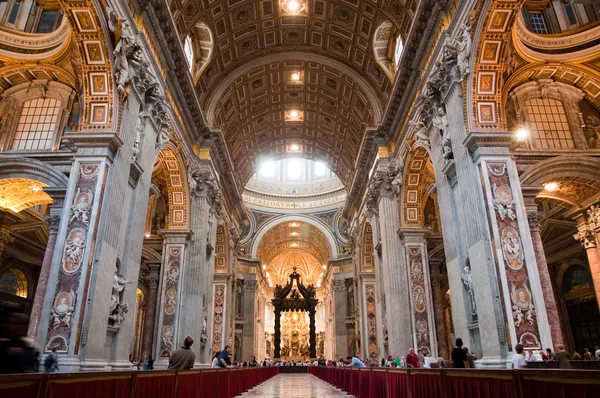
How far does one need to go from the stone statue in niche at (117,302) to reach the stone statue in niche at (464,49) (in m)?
8.82

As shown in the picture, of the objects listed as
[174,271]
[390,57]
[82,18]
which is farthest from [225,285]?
[82,18]

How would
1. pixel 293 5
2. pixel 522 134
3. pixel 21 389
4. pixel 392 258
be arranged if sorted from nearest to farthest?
pixel 21 389 → pixel 522 134 → pixel 392 258 → pixel 293 5

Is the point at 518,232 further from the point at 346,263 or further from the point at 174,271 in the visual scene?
the point at 346,263

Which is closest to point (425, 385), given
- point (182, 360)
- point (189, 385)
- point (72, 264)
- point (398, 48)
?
point (189, 385)

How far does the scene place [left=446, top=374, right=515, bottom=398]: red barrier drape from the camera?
10.7ft

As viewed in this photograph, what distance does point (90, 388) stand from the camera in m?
3.60

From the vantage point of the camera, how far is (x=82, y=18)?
338 inches

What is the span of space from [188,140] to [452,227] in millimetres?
9970

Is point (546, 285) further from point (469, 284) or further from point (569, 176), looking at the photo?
point (569, 176)

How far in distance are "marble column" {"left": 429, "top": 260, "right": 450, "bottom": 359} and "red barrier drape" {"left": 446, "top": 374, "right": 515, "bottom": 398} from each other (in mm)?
12774

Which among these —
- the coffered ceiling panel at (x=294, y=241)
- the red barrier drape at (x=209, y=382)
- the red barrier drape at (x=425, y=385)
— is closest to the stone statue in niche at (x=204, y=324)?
the red barrier drape at (x=209, y=382)

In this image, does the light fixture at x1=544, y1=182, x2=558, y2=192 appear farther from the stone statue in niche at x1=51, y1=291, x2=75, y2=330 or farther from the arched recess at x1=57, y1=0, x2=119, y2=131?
the stone statue in niche at x1=51, y1=291, x2=75, y2=330

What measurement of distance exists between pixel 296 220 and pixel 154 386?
3466 cm

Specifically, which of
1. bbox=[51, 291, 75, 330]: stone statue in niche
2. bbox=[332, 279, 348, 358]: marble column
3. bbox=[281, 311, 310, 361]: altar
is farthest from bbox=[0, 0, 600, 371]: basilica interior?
bbox=[281, 311, 310, 361]: altar
